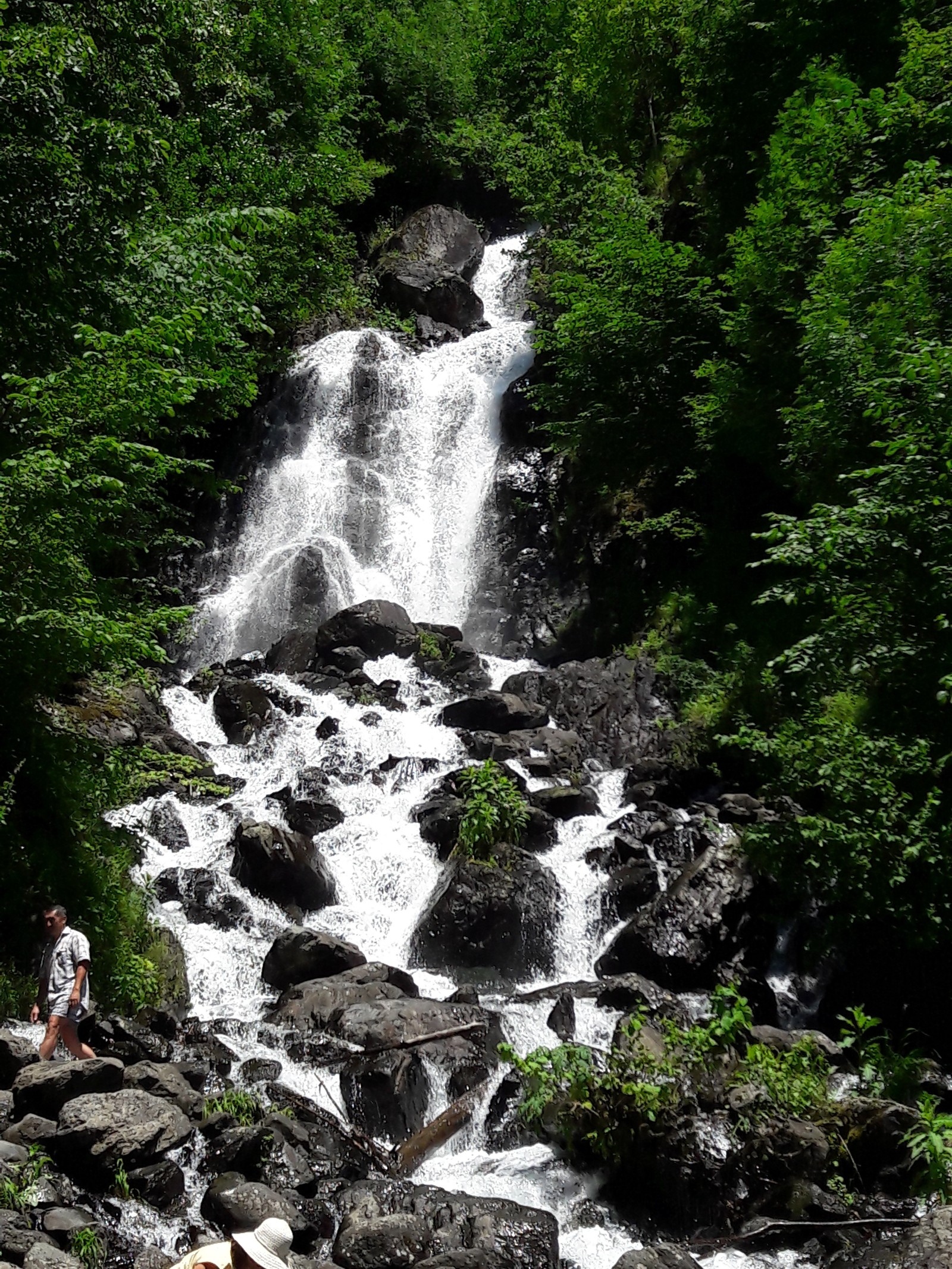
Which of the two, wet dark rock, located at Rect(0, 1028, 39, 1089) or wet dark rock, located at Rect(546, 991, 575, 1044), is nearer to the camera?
wet dark rock, located at Rect(0, 1028, 39, 1089)

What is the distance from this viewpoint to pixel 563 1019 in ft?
28.6

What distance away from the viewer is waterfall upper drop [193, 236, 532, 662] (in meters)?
20.5

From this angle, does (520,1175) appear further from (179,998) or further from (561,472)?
(561,472)

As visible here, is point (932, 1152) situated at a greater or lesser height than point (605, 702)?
lesser

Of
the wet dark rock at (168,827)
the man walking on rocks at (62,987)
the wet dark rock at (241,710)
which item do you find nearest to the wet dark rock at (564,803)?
the wet dark rock at (168,827)

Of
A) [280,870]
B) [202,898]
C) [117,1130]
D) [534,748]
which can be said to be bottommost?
[117,1130]

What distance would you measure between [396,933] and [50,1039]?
4.92 m

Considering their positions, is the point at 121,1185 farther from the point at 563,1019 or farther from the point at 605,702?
the point at 605,702

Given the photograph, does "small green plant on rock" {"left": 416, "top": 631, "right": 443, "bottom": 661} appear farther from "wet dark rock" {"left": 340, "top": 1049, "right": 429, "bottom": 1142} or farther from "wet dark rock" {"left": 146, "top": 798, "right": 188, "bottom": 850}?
"wet dark rock" {"left": 340, "top": 1049, "right": 429, "bottom": 1142}

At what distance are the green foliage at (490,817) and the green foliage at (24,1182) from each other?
6.32 m

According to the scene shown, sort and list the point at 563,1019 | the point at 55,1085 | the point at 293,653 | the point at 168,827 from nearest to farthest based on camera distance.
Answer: the point at 55,1085
the point at 563,1019
the point at 168,827
the point at 293,653

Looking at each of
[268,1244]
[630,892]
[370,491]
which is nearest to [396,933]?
[630,892]

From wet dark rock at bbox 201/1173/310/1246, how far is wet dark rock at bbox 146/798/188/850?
7.08 metres

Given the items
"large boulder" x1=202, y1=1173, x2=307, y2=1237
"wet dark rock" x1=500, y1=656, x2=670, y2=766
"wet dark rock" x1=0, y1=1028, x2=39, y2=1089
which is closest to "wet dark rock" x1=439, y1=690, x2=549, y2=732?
"wet dark rock" x1=500, y1=656, x2=670, y2=766
